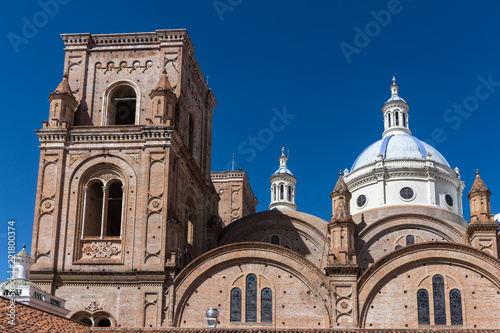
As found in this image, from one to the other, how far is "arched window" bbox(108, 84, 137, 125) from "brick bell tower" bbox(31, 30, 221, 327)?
0.07 meters

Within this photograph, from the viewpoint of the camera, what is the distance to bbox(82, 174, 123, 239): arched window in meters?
40.1

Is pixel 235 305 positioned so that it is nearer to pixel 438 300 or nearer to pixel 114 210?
pixel 438 300

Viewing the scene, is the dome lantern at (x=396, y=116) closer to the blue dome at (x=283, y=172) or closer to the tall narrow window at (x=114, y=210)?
the blue dome at (x=283, y=172)

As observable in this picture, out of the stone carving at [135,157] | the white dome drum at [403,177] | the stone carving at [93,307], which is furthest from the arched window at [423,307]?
the stone carving at [135,157]

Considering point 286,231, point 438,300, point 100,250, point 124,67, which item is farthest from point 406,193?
point 100,250

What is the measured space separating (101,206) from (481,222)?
22.0 meters

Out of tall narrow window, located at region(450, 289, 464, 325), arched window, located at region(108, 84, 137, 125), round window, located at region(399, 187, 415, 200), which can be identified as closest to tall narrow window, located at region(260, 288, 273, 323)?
tall narrow window, located at region(450, 289, 464, 325)

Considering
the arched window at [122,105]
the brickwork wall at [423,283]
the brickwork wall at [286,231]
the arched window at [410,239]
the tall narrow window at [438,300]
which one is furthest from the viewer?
the brickwork wall at [286,231]

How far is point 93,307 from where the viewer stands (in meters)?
37.7

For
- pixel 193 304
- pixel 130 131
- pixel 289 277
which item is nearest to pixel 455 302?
pixel 289 277

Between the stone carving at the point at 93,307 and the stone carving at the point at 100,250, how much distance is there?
2510 mm

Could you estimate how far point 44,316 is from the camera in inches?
1116

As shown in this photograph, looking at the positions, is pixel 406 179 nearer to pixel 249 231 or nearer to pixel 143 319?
pixel 249 231

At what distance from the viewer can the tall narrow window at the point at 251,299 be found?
37.7 metres
